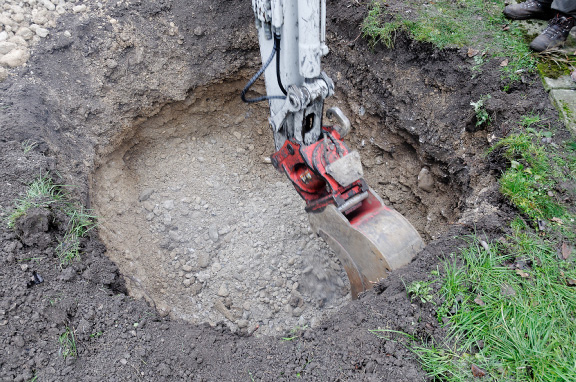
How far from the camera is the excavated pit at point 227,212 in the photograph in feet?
11.2

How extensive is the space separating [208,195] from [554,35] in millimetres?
3795

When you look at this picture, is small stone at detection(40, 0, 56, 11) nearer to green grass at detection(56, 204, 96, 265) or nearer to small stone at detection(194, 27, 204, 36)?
small stone at detection(194, 27, 204, 36)

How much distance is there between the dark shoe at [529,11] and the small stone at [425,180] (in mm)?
1870

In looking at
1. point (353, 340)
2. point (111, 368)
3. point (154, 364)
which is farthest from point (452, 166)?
point (111, 368)

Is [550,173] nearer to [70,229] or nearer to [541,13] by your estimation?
[541,13]

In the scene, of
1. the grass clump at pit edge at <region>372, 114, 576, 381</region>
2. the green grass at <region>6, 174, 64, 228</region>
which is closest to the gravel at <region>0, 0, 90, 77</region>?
the green grass at <region>6, 174, 64, 228</region>

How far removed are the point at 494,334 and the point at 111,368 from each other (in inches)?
86.5

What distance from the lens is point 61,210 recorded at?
286 cm

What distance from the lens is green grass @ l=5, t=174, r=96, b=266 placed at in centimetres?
266

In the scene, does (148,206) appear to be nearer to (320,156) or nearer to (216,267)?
(216,267)

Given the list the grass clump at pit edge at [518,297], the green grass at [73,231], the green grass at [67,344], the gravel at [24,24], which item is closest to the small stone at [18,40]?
the gravel at [24,24]

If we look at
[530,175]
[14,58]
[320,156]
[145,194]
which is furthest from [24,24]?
[530,175]

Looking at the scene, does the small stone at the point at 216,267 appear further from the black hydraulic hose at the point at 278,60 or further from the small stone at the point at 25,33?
the small stone at the point at 25,33

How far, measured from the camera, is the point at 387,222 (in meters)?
2.75
